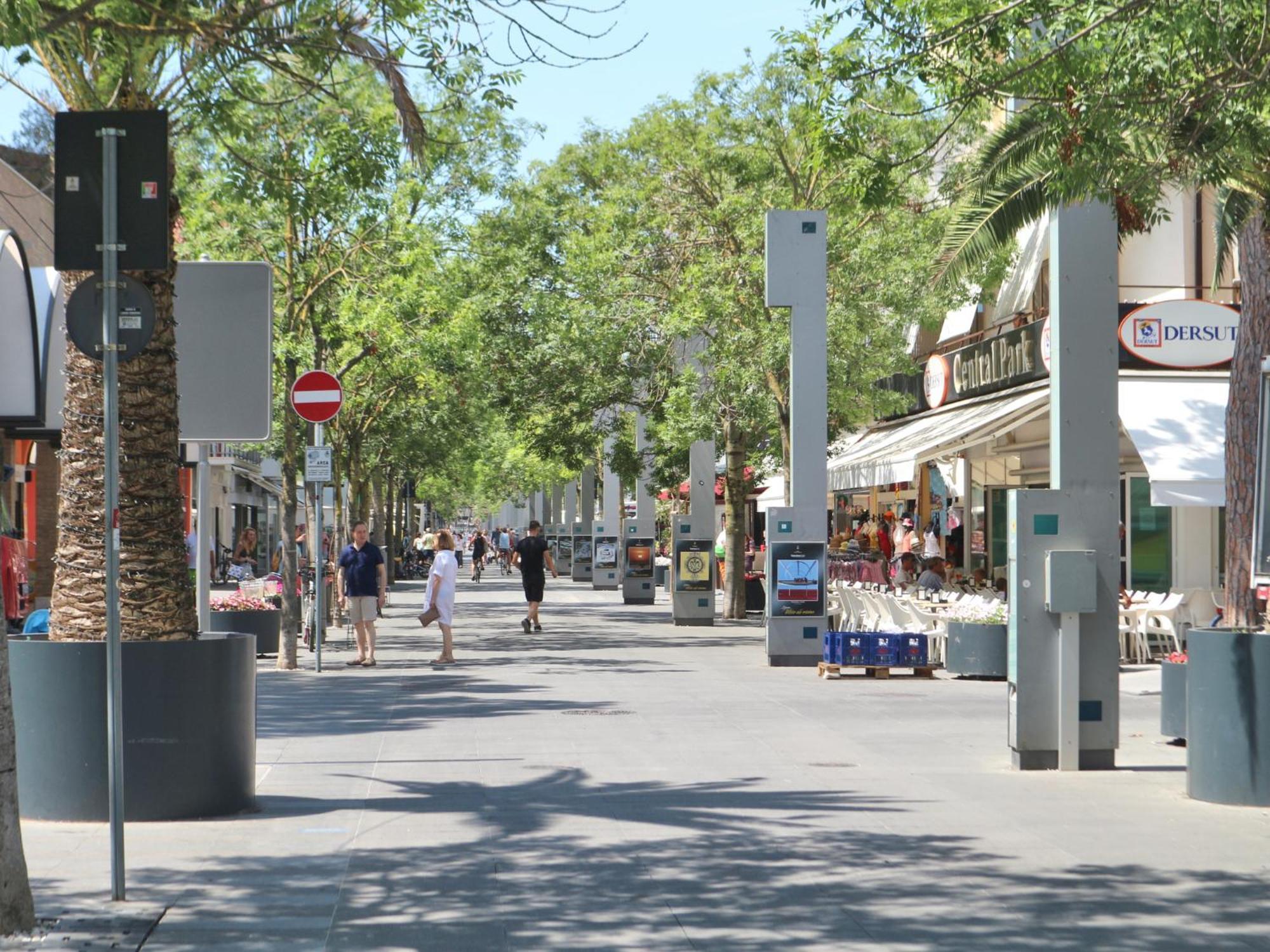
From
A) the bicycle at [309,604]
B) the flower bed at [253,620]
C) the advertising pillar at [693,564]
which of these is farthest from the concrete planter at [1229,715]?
the advertising pillar at [693,564]

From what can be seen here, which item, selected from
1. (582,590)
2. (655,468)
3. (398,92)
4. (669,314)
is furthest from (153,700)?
(582,590)

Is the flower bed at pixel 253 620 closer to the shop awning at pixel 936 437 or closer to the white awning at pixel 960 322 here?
the shop awning at pixel 936 437

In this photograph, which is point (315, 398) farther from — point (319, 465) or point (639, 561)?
point (639, 561)

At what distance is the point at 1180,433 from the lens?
2161 cm

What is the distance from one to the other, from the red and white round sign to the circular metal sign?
11.7m

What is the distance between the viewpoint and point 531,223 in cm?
3341

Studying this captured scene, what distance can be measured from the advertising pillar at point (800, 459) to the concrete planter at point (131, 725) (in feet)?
38.5

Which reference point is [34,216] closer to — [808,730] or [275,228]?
[275,228]

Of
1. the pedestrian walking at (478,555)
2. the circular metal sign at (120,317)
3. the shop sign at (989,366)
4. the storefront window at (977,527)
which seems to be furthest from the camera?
the pedestrian walking at (478,555)

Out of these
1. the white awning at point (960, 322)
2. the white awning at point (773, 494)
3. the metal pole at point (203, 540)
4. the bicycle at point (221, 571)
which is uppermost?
the white awning at point (960, 322)

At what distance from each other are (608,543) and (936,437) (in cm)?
2511

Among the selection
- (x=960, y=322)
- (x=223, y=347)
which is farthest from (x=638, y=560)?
(x=223, y=347)

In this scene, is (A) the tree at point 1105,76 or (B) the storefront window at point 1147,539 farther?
(B) the storefront window at point 1147,539

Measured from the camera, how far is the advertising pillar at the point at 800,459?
1986cm
